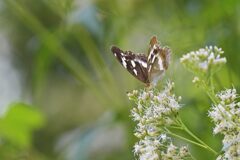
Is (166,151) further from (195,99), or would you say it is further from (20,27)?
(20,27)

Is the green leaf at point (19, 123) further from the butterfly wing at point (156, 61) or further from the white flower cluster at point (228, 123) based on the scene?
the white flower cluster at point (228, 123)

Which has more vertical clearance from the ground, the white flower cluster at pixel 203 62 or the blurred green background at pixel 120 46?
the blurred green background at pixel 120 46

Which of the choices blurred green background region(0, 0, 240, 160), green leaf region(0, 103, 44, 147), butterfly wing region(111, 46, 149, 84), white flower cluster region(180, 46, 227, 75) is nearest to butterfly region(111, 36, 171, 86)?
butterfly wing region(111, 46, 149, 84)

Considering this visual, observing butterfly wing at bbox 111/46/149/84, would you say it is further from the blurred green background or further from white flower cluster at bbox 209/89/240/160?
the blurred green background

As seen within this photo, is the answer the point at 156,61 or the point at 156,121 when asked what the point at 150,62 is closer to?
the point at 156,61

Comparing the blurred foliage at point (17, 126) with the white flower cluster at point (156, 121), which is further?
the blurred foliage at point (17, 126)

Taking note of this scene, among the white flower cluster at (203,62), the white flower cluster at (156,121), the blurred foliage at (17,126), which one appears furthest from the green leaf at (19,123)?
the white flower cluster at (203,62)
